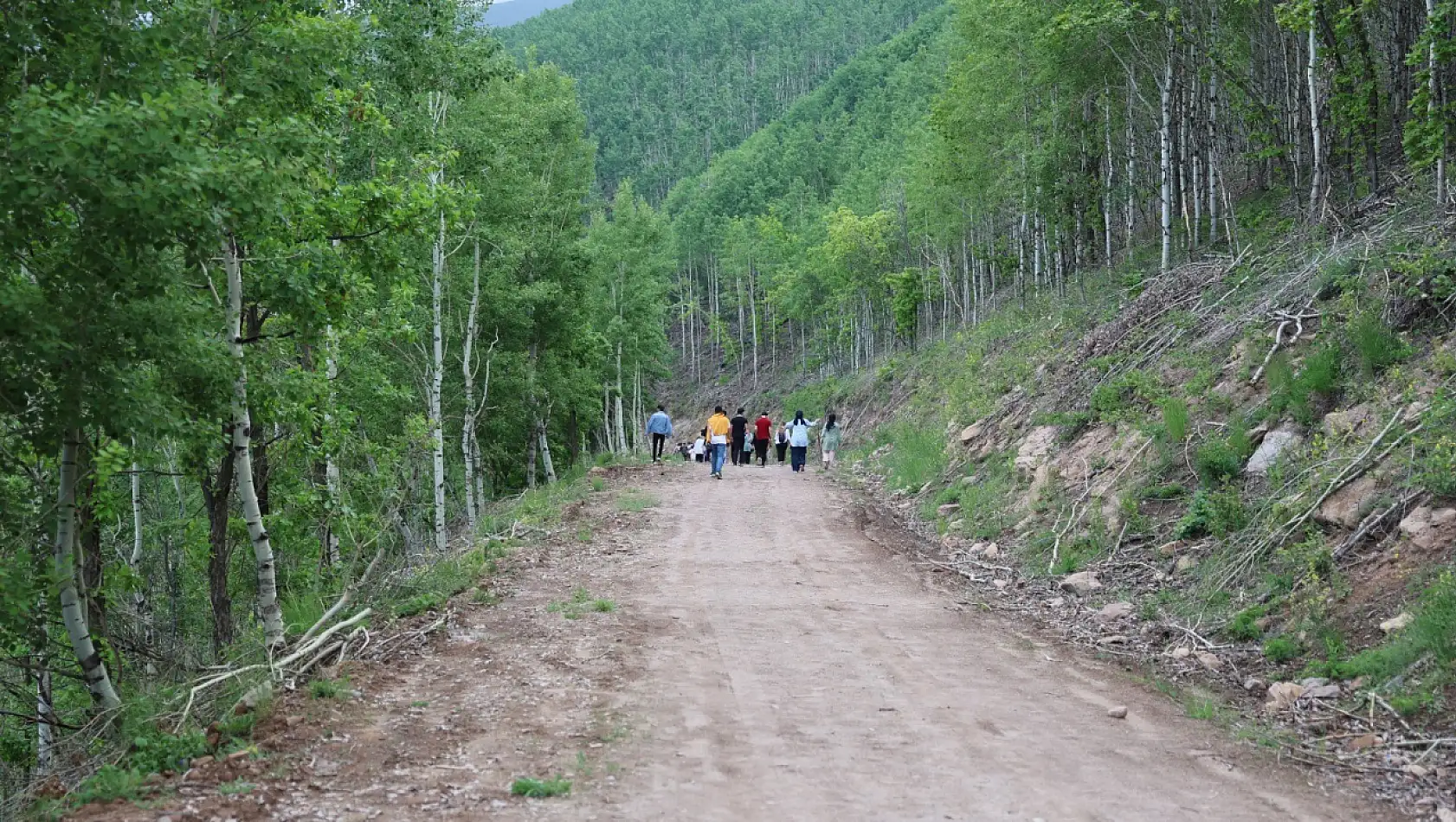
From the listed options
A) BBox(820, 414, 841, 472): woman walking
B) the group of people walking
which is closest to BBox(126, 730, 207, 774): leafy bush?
the group of people walking

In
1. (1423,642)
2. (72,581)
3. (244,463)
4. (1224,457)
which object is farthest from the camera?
(1224,457)

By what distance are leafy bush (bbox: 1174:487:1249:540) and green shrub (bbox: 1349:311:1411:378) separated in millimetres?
1768

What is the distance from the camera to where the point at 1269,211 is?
19312 mm

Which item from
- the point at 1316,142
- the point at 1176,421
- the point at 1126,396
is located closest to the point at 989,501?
the point at 1126,396

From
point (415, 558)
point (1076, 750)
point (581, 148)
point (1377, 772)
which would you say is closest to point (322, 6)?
point (415, 558)

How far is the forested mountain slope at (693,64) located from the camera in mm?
119875

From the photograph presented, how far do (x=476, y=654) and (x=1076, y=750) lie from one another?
4.67 metres

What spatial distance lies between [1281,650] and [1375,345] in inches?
152

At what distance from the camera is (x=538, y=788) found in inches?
203

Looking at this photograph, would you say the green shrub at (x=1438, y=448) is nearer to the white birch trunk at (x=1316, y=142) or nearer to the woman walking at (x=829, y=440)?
the white birch trunk at (x=1316, y=142)

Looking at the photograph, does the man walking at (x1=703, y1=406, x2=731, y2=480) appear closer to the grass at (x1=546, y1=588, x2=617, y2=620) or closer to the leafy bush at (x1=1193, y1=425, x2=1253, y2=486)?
the grass at (x1=546, y1=588, x2=617, y2=620)

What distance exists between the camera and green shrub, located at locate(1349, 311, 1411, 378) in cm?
938

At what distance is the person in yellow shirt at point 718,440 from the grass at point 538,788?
52.6 feet

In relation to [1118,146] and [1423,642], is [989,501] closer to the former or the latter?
[1423,642]
